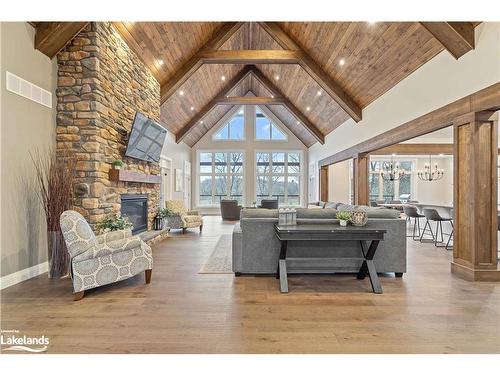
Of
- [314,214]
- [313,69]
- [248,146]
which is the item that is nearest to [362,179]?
[313,69]

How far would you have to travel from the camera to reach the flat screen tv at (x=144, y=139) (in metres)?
5.39

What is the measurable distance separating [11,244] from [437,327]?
4.61 meters

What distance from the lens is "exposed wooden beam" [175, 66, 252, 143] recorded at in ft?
→ 34.7

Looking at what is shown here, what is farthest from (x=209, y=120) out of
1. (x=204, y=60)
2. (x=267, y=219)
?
(x=267, y=219)

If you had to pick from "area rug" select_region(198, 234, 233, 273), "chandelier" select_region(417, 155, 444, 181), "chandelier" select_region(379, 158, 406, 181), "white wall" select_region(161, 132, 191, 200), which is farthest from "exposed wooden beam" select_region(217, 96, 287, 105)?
"area rug" select_region(198, 234, 233, 273)

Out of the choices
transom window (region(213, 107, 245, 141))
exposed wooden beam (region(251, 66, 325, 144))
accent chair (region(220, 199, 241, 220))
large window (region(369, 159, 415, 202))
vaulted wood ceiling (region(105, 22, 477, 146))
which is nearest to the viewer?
vaulted wood ceiling (region(105, 22, 477, 146))

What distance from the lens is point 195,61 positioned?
7.38 m

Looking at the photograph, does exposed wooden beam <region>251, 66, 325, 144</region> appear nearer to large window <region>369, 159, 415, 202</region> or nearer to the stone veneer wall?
large window <region>369, 159, 415, 202</region>

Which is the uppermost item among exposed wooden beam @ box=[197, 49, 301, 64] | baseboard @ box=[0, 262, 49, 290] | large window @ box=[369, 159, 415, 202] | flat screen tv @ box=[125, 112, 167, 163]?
→ exposed wooden beam @ box=[197, 49, 301, 64]

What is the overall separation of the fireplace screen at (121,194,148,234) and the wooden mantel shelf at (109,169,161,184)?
13.0 inches

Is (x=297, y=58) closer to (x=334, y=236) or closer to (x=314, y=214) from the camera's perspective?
(x=314, y=214)

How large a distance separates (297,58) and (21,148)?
19.9ft

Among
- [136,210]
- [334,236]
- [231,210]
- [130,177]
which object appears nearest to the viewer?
[334,236]

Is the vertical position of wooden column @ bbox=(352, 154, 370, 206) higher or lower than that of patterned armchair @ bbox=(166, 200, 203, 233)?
higher
